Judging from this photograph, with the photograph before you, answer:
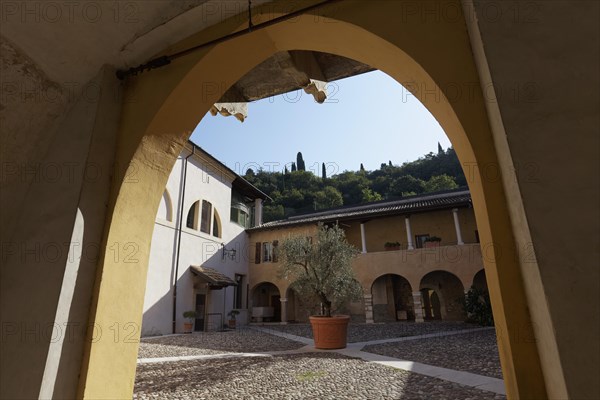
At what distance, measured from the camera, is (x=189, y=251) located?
14.7 metres

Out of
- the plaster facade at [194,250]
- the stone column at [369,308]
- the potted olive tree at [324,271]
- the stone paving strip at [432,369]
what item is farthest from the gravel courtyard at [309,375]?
the stone column at [369,308]

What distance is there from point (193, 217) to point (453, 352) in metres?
12.2

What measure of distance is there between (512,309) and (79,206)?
2.51 metres

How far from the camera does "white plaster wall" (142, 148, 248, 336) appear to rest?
12414 millimetres

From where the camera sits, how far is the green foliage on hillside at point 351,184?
3406 cm

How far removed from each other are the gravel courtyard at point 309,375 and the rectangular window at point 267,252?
11145mm

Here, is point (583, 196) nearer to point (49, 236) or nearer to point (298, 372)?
point (49, 236)

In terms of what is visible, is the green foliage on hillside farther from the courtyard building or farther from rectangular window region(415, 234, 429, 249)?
rectangular window region(415, 234, 429, 249)

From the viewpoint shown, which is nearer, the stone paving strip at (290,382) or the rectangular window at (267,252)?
the stone paving strip at (290,382)

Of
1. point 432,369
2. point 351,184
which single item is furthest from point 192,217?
point 351,184

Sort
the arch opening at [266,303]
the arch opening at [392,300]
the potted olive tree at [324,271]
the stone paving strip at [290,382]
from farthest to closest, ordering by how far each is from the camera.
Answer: the arch opening at [266,303] < the arch opening at [392,300] < the potted olive tree at [324,271] < the stone paving strip at [290,382]

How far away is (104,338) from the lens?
7.04 feet

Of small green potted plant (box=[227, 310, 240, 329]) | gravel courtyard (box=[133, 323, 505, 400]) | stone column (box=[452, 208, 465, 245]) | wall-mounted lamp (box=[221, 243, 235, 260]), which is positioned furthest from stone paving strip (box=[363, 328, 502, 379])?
wall-mounted lamp (box=[221, 243, 235, 260])

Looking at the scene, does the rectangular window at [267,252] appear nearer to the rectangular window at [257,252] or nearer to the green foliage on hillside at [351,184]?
the rectangular window at [257,252]
